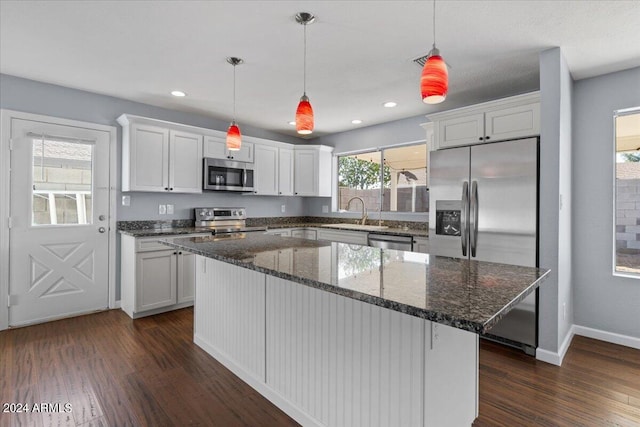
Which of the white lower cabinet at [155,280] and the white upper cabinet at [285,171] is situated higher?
the white upper cabinet at [285,171]

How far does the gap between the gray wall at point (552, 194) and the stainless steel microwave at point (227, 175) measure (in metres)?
3.55

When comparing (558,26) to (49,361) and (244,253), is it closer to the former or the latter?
(244,253)

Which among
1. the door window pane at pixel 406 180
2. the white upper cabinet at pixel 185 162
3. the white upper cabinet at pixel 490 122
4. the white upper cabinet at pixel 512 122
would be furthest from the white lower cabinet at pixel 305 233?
the white upper cabinet at pixel 512 122

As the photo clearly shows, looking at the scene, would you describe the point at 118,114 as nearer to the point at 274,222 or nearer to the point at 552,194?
the point at 274,222

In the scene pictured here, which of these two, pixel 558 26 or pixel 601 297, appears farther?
pixel 601 297

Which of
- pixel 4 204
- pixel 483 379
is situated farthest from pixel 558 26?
pixel 4 204

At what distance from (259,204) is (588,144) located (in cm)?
420

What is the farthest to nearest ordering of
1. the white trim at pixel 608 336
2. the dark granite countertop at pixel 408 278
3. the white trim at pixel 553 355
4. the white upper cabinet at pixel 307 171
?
the white upper cabinet at pixel 307 171 → the white trim at pixel 608 336 → the white trim at pixel 553 355 → the dark granite countertop at pixel 408 278

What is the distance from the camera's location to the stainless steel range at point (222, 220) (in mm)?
4383

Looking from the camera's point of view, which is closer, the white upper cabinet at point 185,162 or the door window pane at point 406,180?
the white upper cabinet at point 185,162

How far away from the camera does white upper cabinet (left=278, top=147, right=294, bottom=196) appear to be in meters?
5.19

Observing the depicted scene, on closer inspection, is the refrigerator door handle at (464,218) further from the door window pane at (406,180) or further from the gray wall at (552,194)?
the door window pane at (406,180)

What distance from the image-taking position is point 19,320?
10.7 ft

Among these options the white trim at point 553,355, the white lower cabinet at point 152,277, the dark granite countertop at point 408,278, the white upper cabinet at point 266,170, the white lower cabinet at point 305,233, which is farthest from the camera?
the white lower cabinet at point 305,233
